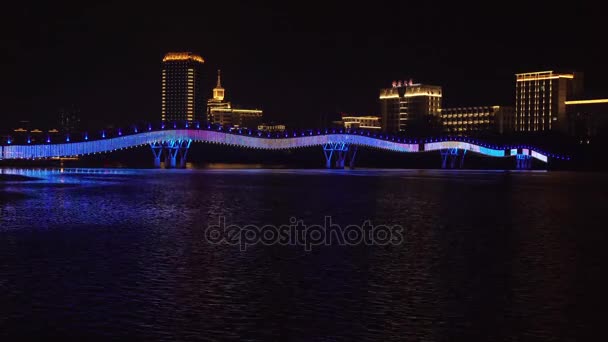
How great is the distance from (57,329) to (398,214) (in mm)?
23750

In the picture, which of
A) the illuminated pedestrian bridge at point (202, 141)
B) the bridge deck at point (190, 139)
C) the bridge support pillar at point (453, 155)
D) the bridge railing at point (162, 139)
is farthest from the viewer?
the bridge support pillar at point (453, 155)

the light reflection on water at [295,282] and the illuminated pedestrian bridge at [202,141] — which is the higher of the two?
the illuminated pedestrian bridge at [202,141]

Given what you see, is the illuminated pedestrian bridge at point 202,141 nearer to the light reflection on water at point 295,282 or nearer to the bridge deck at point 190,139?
the bridge deck at point 190,139

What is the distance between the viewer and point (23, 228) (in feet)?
87.6

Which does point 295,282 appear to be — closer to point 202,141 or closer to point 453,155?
point 202,141

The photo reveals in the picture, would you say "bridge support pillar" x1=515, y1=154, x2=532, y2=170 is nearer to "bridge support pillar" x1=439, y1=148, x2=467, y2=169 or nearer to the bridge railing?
"bridge support pillar" x1=439, y1=148, x2=467, y2=169

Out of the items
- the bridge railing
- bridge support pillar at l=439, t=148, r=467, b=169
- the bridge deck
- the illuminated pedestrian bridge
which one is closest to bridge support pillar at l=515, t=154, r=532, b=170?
the illuminated pedestrian bridge

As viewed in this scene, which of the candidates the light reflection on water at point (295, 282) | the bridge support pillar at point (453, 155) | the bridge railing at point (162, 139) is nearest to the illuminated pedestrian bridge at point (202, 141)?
the bridge railing at point (162, 139)

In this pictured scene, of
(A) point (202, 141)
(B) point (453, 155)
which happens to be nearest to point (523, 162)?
(B) point (453, 155)

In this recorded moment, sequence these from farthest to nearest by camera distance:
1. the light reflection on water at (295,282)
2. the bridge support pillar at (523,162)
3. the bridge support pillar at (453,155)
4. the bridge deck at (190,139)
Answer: the bridge support pillar at (523,162)
the bridge support pillar at (453,155)
the bridge deck at (190,139)
the light reflection on water at (295,282)


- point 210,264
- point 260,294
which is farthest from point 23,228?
point 260,294

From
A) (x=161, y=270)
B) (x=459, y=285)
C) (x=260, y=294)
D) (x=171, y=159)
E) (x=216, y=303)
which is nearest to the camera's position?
(x=216, y=303)

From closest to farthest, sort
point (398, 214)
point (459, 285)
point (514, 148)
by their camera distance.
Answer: point (459, 285)
point (398, 214)
point (514, 148)

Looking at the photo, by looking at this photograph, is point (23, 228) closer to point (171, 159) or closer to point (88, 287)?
point (88, 287)
